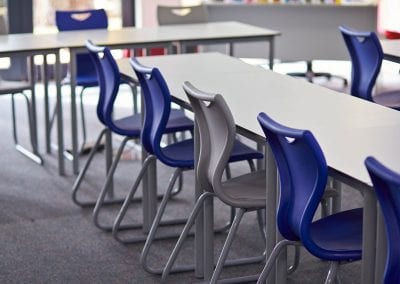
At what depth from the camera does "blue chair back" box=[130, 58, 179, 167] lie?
4.35 metres

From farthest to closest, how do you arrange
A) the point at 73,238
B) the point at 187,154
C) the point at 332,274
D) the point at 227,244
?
the point at 73,238 < the point at 187,154 < the point at 227,244 < the point at 332,274

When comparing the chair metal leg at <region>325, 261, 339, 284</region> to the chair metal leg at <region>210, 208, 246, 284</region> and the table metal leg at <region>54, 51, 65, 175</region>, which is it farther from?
the table metal leg at <region>54, 51, 65, 175</region>

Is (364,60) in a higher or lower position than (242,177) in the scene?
higher

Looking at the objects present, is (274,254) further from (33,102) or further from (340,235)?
(33,102)

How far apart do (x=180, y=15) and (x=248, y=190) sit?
3.54 metres

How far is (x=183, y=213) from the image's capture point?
536cm


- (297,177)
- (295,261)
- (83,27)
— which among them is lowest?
(295,261)

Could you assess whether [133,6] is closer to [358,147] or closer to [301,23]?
[301,23]

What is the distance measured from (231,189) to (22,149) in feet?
9.83

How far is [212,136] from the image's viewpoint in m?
3.91

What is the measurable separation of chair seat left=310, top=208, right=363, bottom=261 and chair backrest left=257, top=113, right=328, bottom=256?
0.21 ft

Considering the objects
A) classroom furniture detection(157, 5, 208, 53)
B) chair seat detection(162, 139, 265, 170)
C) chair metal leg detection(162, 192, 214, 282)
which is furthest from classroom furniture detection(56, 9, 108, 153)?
chair metal leg detection(162, 192, 214, 282)

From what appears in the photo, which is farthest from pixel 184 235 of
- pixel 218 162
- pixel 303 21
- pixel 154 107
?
pixel 303 21

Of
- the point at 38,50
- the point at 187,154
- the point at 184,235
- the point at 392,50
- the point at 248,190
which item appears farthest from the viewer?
the point at 38,50
